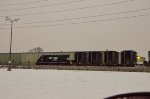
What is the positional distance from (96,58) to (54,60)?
1044cm

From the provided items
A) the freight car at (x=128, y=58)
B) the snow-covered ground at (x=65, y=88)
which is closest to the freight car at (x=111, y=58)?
the freight car at (x=128, y=58)

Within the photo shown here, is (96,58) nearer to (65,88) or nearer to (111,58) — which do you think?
(111,58)

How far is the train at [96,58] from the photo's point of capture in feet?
174

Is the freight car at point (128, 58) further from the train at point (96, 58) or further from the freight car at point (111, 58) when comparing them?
the freight car at point (111, 58)

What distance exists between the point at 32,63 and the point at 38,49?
351 feet

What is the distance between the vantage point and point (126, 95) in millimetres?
1793

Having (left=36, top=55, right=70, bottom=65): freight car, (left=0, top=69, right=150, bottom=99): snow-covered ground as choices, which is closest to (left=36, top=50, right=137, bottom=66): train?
(left=36, top=55, right=70, bottom=65): freight car

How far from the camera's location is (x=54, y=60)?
197 ft

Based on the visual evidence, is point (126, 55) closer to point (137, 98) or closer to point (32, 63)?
point (32, 63)

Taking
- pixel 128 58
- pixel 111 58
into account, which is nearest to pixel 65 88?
pixel 128 58

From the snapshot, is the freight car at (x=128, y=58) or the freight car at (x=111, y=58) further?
the freight car at (x=111, y=58)

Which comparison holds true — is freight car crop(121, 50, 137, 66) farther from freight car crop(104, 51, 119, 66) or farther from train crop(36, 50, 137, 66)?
freight car crop(104, 51, 119, 66)

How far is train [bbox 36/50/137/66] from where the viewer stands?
5317 centimetres

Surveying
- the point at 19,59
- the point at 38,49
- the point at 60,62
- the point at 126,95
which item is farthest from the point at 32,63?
the point at 38,49
